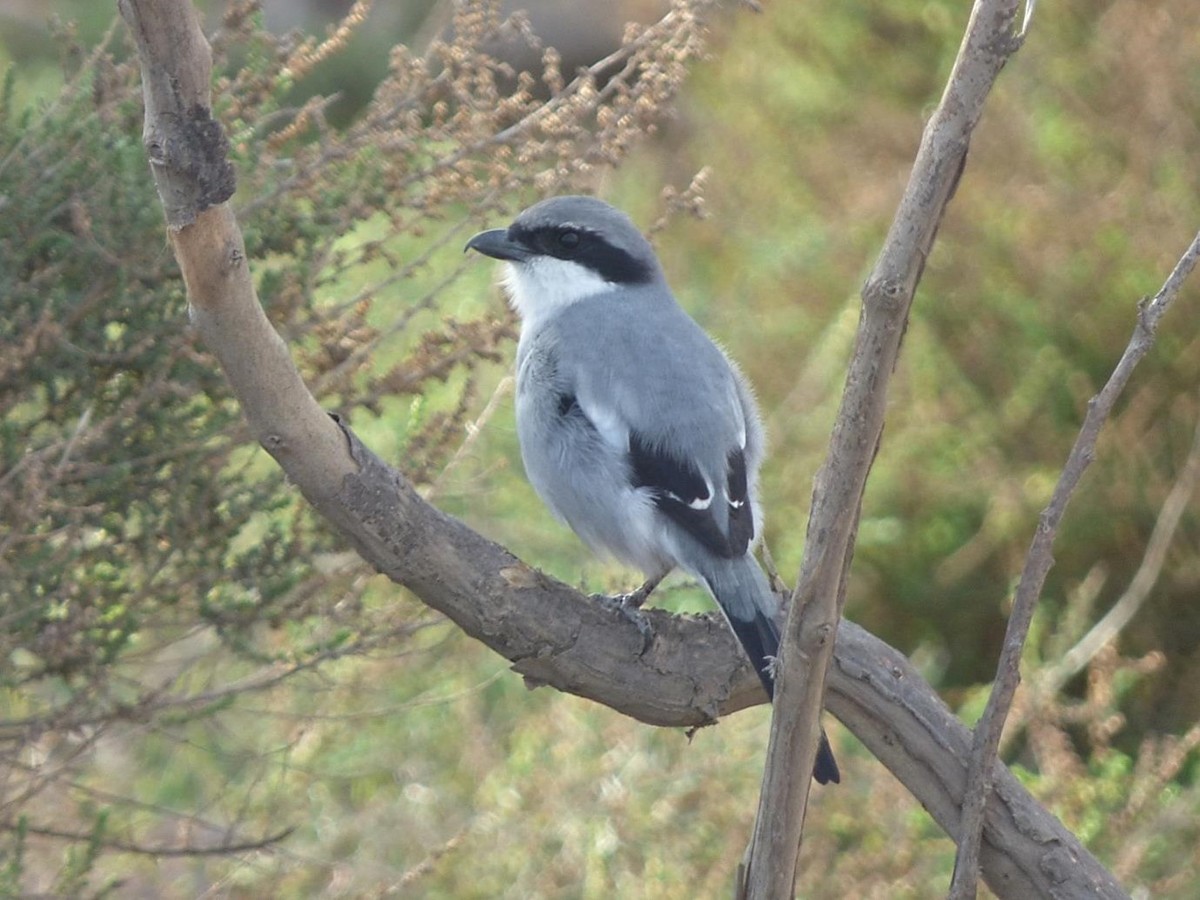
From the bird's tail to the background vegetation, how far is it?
1.93ft

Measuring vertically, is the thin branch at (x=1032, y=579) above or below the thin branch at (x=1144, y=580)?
above

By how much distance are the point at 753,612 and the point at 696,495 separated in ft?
0.94

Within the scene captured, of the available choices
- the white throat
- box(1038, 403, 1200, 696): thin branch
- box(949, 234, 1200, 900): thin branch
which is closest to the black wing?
the white throat

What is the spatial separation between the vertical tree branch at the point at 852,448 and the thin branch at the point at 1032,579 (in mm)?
269

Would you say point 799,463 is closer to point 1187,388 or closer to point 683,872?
point 1187,388

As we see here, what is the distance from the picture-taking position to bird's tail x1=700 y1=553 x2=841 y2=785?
2.34 meters

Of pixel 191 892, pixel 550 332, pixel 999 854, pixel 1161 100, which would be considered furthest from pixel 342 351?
pixel 1161 100

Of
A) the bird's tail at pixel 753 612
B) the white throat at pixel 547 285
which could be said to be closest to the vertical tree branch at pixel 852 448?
the bird's tail at pixel 753 612

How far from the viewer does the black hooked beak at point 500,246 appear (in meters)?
3.09

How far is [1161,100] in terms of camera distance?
5.03m

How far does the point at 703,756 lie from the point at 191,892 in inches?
60.5

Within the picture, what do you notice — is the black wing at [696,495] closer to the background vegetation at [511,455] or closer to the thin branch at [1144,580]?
the background vegetation at [511,455]

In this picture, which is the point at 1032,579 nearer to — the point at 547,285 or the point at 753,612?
the point at 753,612

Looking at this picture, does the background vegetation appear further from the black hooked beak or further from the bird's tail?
the bird's tail
